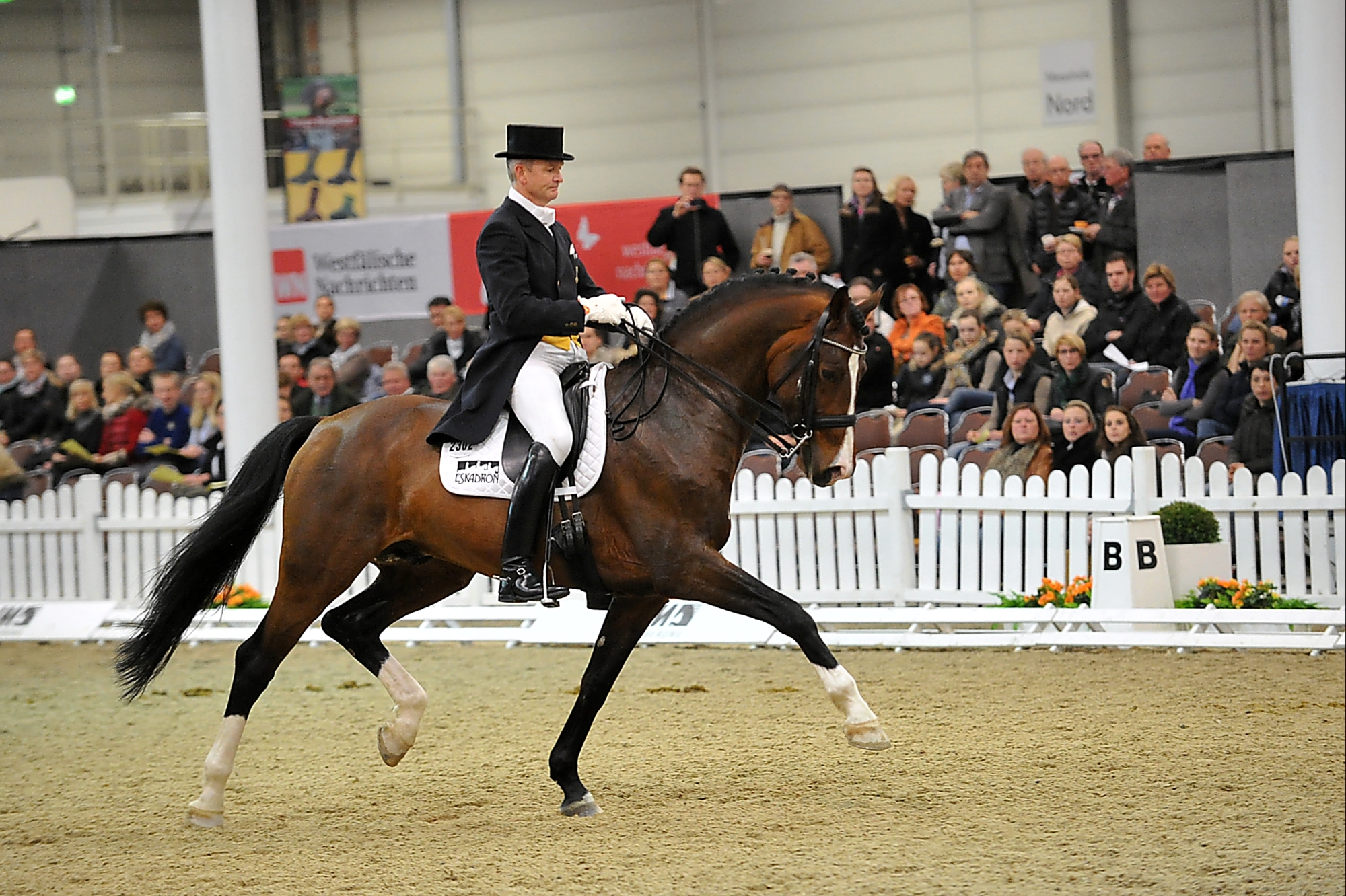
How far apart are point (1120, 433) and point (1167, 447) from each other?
72 cm

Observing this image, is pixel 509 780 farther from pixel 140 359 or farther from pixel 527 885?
pixel 140 359

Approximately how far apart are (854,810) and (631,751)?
162 cm

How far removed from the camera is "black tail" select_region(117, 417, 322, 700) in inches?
234

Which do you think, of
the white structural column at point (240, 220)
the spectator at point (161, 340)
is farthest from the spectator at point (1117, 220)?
the spectator at point (161, 340)

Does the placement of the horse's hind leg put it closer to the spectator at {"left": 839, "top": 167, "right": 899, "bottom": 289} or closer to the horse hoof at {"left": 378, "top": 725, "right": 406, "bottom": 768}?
the horse hoof at {"left": 378, "top": 725, "right": 406, "bottom": 768}

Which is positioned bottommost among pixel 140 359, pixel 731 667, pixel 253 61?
pixel 731 667

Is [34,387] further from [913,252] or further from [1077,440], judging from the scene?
[1077,440]

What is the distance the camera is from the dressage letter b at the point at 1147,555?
885cm

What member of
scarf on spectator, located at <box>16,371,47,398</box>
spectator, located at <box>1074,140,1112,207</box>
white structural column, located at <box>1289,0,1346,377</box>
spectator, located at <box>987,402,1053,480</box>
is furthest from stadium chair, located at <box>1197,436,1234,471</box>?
scarf on spectator, located at <box>16,371,47,398</box>

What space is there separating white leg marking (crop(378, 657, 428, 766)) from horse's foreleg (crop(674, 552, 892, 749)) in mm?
1196

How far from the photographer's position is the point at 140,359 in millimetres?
15367

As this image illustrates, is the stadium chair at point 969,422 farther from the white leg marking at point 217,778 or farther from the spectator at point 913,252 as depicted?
the white leg marking at point 217,778

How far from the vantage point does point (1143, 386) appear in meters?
11.5

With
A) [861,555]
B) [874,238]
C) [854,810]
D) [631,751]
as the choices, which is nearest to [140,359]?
[874,238]
